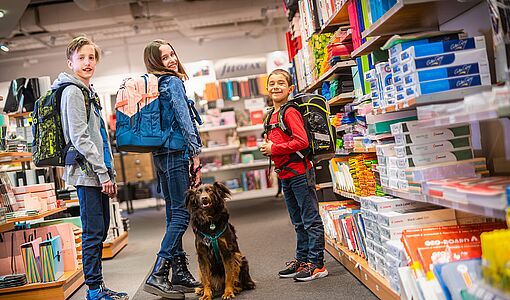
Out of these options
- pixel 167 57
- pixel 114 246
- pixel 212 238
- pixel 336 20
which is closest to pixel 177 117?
pixel 167 57

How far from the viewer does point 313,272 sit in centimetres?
382

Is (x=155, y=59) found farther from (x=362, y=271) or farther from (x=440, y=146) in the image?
(x=440, y=146)

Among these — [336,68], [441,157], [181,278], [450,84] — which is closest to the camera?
[450,84]

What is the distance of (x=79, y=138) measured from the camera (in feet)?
11.0

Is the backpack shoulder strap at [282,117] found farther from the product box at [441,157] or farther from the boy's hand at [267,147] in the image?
the product box at [441,157]

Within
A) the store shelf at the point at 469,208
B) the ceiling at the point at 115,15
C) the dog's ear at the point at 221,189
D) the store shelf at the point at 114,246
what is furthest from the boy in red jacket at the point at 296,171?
the ceiling at the point at 115,15

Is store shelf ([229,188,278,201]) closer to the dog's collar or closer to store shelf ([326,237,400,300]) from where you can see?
store shelf ([326,237,400,300])

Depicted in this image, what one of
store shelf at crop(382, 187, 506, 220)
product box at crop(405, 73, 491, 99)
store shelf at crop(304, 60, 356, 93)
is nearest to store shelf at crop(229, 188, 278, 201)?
store shelf at crop(304, 60, 356, 93)

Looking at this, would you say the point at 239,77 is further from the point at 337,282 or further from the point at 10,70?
the point at 337,282

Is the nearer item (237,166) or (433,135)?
(433,135)

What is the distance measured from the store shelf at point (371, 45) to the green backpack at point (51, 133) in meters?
1.72

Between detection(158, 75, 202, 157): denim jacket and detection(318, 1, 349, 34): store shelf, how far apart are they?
119cm

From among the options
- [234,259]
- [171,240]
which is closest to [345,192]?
[234,259]

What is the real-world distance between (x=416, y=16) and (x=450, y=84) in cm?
51
